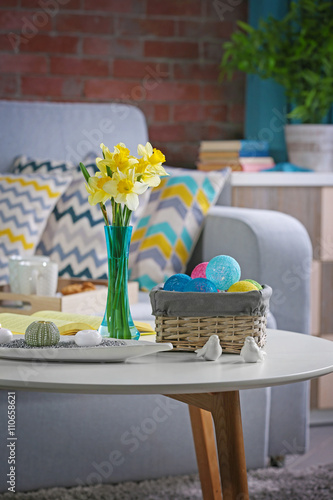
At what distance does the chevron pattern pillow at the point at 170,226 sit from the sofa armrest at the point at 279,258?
6.7 inches

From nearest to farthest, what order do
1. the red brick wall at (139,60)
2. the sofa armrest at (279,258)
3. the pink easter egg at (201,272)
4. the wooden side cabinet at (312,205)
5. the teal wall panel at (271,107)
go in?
1. the pink easter egg at (201,272)
2. the sofa armrest at (279,258)
3. the wooden side cabinet at (312,205)
4. the red brick wall at (139,60)
5. the teal wall panel at (271,107)

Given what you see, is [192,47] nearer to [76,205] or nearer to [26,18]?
[26,18]

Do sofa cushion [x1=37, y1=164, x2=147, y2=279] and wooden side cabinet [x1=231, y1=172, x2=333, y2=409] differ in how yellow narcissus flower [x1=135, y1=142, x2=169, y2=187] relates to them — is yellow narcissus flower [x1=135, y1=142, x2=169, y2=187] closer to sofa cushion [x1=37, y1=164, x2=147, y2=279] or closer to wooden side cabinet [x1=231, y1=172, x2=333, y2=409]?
sofa cushion [x1=37, y1=164, x2=147, y2=279]

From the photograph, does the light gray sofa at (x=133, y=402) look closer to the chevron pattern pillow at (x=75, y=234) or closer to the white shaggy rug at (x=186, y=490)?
the white shaggy rug at (x=186, y=490)

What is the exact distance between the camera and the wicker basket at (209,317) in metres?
1.12

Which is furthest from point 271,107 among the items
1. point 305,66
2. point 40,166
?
point 40,166

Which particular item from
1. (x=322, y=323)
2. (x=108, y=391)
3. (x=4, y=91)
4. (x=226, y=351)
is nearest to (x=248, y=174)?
(x=322, y=323)

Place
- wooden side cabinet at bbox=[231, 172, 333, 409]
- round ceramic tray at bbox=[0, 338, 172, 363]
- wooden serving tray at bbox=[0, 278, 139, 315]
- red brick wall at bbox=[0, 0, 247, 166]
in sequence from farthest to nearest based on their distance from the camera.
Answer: red brick wall at bbox=[0, 0, 247, 166], wooden side cabinet at bbox=[231, 172, 333, 409], wooden serving tray at bbox=[0, 278, 139, 315], round ceramic tray at bbox=[0, 338, 172, 363]

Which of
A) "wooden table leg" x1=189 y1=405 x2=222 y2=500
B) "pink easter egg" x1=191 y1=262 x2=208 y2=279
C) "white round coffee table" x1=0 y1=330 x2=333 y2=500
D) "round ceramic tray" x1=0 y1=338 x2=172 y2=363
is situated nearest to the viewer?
"white round coffee table" x1=0 y1=330 x2=333 y2=500

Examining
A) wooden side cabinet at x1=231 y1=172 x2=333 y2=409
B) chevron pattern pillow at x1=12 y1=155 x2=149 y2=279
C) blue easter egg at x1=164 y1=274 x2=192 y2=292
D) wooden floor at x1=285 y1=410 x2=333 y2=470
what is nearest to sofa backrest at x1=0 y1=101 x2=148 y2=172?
chevron pattern pillow at x1=12 y1=155 x2=149 y2=279

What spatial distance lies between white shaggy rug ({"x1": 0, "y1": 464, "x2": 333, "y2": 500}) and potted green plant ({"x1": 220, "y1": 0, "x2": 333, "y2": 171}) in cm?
118

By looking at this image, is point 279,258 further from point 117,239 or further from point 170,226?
point 117,239

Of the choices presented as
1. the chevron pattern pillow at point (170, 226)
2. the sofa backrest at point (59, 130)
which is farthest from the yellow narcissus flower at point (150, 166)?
the sofa backrest at point (59, 130)

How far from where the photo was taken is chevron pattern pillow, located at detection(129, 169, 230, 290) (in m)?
2.15
